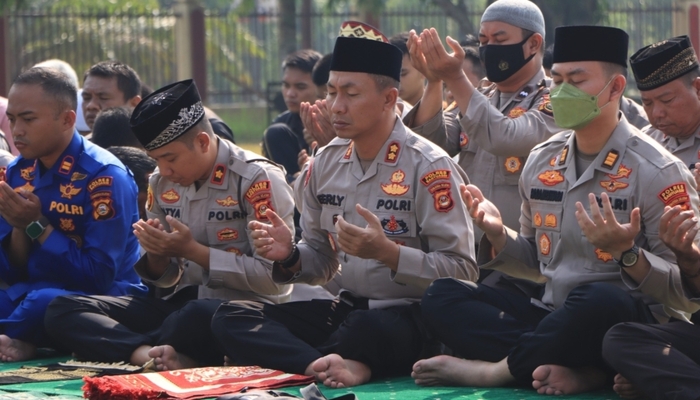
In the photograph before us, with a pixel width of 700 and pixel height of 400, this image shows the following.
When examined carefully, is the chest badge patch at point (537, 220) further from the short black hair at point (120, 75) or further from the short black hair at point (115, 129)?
the short black hair at point (120, 75)

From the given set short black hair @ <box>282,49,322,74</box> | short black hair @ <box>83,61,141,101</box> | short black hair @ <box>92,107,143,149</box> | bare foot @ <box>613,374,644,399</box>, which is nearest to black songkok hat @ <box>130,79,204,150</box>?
short black hair @ <box>92,107,143,149</box>

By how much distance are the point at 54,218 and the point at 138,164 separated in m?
0.91

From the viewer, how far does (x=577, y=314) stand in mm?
4887

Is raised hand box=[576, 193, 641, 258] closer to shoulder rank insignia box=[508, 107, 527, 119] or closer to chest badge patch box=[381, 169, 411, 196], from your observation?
chest badge patch box=[381, 169, 411, 196]

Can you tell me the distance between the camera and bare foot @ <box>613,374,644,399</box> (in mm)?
4812

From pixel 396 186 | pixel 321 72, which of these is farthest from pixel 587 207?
pixel 321 72

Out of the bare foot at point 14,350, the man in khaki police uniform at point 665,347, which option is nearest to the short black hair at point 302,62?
the bare foot at point 14,350

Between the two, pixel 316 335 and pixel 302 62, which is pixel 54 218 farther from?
pixel 302 62

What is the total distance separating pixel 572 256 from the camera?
5203mm

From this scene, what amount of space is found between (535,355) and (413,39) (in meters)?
1.86

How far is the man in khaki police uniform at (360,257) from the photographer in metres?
5.45

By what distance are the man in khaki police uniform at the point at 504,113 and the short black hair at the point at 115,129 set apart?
2.33 meters

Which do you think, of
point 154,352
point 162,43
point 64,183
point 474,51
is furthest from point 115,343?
point 162,43

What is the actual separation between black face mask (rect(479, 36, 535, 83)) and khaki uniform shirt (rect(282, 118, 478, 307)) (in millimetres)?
968
